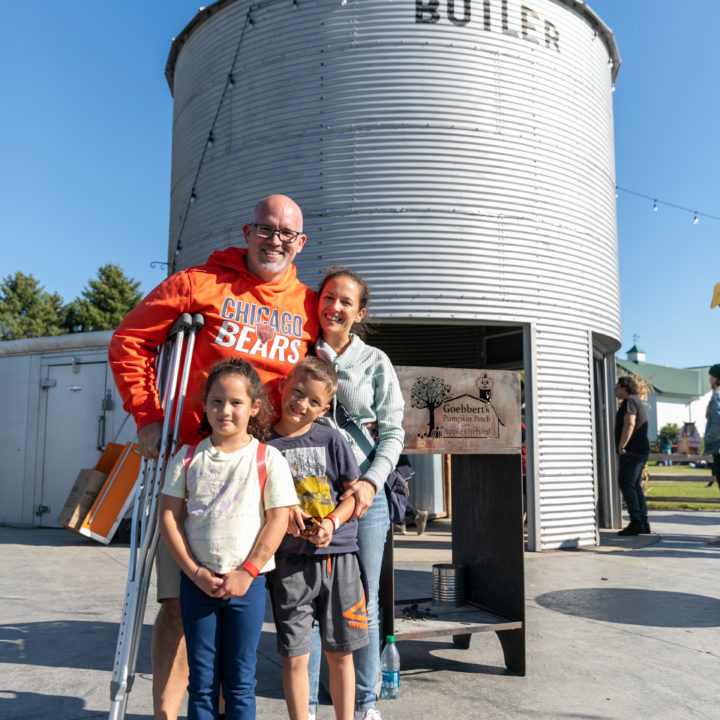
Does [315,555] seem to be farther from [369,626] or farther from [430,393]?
[430,393]

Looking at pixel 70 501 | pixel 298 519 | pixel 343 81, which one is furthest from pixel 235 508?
pixel 70 501

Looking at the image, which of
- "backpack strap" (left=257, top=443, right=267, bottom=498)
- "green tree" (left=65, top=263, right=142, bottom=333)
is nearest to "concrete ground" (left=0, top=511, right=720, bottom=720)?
"backpack strap" (left=257, top=443, right=267, bottom=498)

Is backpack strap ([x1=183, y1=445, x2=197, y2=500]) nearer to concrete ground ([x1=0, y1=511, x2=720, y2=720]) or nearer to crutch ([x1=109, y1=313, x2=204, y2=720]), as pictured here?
crutch ([x1=109, y1=313, x2=204, y2=720])

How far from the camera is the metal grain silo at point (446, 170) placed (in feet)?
27.0

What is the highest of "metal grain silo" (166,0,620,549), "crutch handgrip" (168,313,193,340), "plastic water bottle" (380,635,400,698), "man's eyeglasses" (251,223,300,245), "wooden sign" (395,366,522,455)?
"metal grain silo" (166,0,620,549)

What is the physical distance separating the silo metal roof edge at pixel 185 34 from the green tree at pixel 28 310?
34.2 m

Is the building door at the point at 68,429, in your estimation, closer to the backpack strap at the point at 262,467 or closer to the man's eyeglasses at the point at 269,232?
the man's eyeglasses at the point at 269,232

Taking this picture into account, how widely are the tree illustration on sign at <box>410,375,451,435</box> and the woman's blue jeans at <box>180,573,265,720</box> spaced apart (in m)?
1.52

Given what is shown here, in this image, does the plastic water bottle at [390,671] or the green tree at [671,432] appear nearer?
the plastic water bottle at [390,671]

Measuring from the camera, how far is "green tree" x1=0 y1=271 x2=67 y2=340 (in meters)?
42.8

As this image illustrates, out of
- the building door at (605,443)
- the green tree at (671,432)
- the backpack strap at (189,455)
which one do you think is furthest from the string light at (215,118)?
the green tree at (671,432)

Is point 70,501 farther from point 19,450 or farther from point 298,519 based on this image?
point 298,519

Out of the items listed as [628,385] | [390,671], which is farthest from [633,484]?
[390,671]

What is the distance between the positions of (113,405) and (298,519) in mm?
8476
